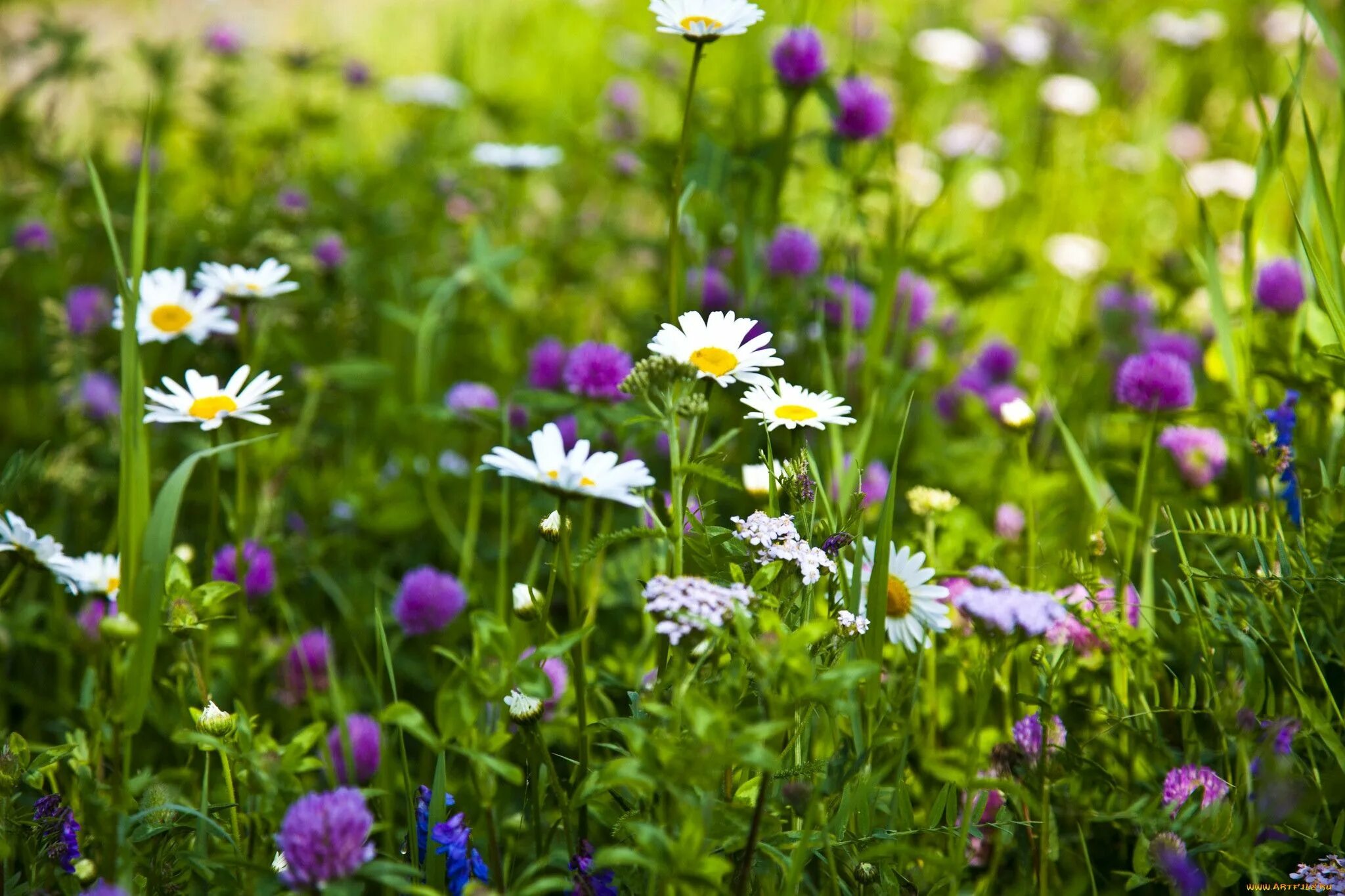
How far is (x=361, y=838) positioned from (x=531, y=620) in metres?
0.32

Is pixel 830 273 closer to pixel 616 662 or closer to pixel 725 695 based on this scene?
pixel 616 662

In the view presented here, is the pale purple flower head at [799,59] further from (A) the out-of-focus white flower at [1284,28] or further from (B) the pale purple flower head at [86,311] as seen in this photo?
(A) the out-of-focus white flower at [1284,28]

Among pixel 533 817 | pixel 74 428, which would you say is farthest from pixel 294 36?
pixel 533 817

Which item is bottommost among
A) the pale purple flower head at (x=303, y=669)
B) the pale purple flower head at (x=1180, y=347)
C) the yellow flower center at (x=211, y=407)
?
the pale purple flower head at (x=303, y=669)

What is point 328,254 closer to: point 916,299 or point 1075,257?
point 916,299

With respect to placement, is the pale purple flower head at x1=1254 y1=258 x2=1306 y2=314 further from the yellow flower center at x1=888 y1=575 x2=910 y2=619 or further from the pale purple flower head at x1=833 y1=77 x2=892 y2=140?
the yellow flower center at x1=888 y1=575 x2=910 y2=619

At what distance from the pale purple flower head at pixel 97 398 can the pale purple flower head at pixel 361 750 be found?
0.78 metres

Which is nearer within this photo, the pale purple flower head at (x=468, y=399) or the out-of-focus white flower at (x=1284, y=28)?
the pale purple flower head at (x=468, y=399)

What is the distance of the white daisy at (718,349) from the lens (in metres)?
0.93

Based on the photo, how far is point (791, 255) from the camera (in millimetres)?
1798

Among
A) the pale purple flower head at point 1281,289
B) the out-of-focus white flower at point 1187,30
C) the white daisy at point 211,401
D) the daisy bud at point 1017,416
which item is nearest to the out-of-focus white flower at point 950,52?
the out-of-focus white flower at point 1187,30

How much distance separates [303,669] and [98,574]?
26 centimetres

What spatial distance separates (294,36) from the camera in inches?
156

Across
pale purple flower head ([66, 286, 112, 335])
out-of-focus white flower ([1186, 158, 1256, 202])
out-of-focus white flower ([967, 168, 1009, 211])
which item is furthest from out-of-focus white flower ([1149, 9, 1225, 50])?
pale purple flower head ([66, 286, 112, 335])
